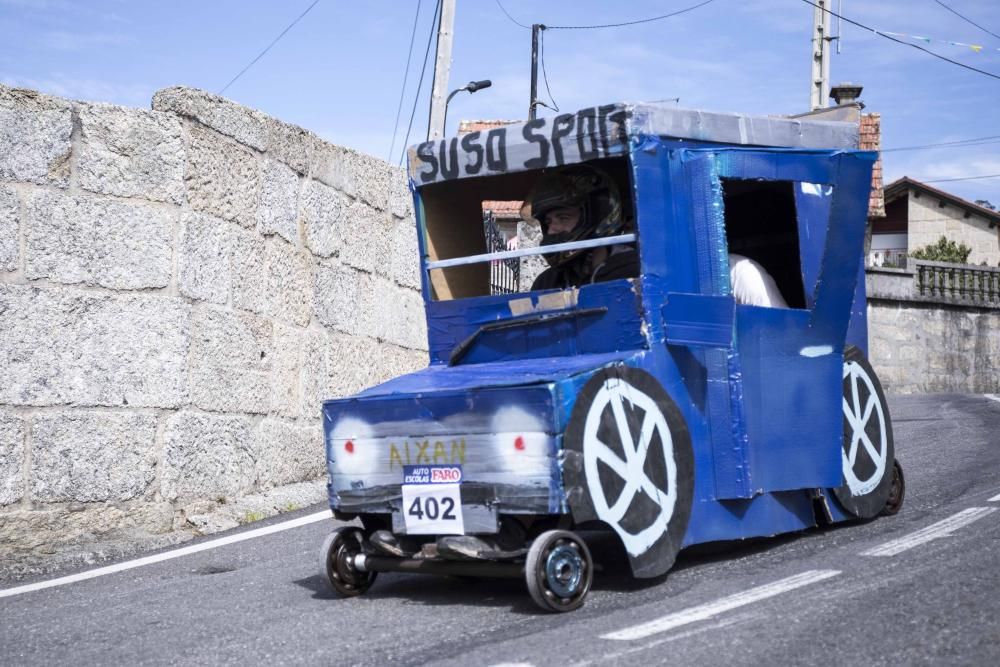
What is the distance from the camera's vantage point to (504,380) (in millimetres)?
5094

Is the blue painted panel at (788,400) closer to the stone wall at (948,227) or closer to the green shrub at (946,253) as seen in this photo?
the green shrub at (946,253)

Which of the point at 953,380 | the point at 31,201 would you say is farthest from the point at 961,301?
the point at 31,201

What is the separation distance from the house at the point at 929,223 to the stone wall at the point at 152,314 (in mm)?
44918

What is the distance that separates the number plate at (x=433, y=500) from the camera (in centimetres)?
510

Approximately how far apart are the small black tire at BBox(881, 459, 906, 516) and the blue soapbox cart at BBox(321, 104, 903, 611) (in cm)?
3

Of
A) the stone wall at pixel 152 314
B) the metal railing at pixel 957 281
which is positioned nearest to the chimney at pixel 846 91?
the metal railing at pixel 957 281

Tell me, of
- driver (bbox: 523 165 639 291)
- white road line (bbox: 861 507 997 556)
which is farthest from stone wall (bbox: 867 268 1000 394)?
driver (bbox: 523 165 639 291)

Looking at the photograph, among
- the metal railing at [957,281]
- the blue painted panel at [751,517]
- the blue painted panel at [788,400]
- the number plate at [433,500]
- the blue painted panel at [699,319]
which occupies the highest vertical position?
the metal railing at [957,281]

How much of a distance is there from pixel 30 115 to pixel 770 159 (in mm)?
4209

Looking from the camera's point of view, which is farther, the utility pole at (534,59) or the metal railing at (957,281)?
the utility pole at (534,59)

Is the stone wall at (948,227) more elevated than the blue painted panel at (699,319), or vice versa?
the stone wall at (948,227)

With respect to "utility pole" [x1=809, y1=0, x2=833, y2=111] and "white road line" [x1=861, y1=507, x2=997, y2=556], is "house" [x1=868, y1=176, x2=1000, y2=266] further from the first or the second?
"white road line" [x1=861, y1=507, x2=997, y2=556]

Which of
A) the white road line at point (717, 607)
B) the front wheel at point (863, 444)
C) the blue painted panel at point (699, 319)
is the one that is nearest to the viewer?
the white road line at point (717, 607)

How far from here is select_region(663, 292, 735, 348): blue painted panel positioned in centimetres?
561
